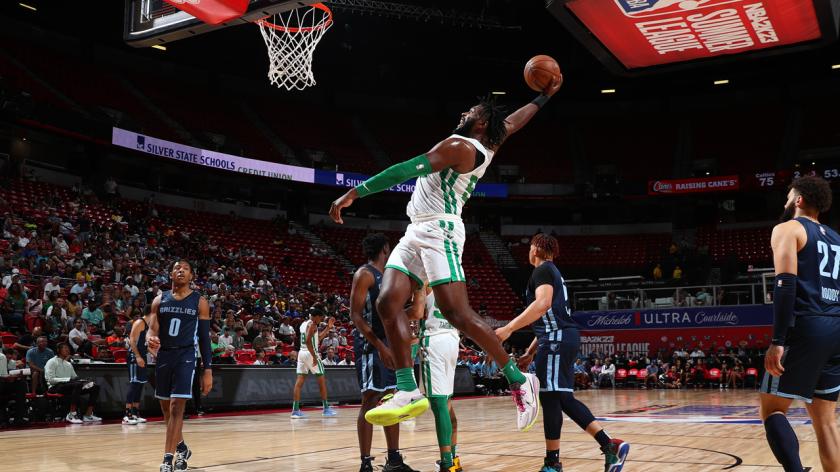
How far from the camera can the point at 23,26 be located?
2831 centimetres

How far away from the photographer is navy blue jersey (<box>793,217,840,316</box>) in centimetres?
404

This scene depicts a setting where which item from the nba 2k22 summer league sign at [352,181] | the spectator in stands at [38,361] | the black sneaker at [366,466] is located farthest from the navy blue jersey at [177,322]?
the nba 2k22 summer league sign at [352,181]

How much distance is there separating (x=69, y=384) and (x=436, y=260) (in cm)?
969

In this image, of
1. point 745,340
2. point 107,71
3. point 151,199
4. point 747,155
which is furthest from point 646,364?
point 107,71

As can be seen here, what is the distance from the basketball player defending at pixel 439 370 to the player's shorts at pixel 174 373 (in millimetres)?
2162

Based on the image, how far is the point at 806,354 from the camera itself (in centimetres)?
397

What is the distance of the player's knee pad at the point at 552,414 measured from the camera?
18.3 feet

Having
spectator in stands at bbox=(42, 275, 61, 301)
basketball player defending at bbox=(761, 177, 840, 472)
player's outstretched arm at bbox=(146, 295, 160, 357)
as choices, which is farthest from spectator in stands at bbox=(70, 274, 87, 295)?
basketball player defending at bbox=(761, 177, 840, 472)

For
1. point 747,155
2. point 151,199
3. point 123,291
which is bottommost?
point 123,291

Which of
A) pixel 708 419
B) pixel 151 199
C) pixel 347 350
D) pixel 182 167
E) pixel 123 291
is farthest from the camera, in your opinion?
pixel 182 167

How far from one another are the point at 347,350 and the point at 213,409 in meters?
6.08

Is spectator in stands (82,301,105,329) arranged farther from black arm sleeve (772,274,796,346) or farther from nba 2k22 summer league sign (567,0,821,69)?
black arm sleeve (772,274,796,346)

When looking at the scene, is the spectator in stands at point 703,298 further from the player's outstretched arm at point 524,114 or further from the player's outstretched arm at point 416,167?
the player's outstretched arm at point 416,167

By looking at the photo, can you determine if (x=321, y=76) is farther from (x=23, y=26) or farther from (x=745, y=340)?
(x=745, y=340)
